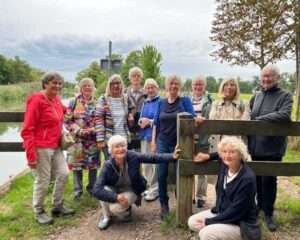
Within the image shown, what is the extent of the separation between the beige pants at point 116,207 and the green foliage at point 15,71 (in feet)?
270

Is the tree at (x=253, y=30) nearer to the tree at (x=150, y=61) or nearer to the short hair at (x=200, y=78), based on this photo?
the short hair at (x=200, y=78)

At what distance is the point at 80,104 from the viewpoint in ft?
16.4

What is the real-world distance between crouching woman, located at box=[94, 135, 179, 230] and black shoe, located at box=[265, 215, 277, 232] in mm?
1291

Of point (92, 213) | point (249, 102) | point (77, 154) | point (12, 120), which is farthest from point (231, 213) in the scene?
point (12, 120)

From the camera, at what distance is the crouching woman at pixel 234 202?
124 inches

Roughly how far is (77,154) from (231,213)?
2.54 metres

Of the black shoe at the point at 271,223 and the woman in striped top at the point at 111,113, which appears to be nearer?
the black shoe at the point at 271,223

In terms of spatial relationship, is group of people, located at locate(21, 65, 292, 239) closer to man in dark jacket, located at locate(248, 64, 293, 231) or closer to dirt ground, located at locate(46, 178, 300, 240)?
man in dark jacket, located at locate(248, 64, 293, 231)

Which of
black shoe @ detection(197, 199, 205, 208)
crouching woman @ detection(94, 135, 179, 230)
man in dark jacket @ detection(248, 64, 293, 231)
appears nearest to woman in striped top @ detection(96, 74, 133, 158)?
crouching woman @ detection(94, 135, 179, 230)

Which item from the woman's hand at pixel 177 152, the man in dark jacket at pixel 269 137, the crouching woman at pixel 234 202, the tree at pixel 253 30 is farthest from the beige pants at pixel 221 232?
the tree at pixel 253 30

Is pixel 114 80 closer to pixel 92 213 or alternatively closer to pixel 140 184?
pixel 140 184

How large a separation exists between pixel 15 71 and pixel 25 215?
9070 centimetres

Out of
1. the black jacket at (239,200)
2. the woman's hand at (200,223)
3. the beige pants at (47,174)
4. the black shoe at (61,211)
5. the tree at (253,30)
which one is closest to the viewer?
the black jacket at (239,200)

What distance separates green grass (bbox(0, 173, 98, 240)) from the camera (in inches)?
165
